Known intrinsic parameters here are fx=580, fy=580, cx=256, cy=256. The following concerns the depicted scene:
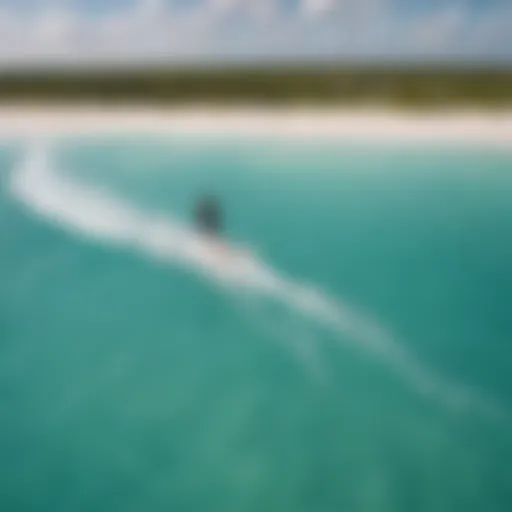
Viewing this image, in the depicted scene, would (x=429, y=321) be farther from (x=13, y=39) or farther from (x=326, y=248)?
(x=13, y=39)

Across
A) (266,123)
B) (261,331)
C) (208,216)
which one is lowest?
(261,331)

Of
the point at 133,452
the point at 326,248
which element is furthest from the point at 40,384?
the point at 326,248

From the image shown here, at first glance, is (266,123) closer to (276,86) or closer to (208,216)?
(276,86)

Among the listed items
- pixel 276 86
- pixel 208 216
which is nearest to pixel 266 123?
pixel 276 86

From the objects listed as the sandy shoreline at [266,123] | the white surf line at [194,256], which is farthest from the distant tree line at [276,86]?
the white surf line at [194,256]

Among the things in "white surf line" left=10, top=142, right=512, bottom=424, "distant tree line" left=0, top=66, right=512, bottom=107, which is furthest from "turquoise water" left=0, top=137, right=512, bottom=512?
"distant tree line" left=0, top=66, right=512, bottom=107
